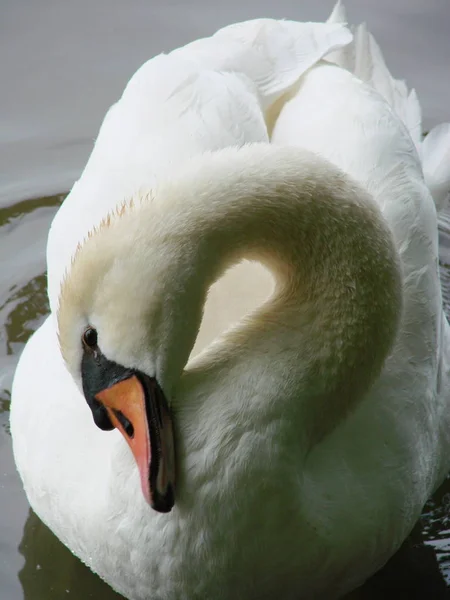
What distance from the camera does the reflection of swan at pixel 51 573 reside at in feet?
12.6

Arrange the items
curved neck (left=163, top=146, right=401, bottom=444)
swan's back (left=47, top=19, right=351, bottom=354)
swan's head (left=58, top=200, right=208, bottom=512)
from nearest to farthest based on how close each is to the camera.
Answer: swan's head (left=58, top=200, right=208, bottom=512), curved neck (left=163, top=146, right=401, bottom=444), swan's back (left=47, top=19, right=351, bottom=354)

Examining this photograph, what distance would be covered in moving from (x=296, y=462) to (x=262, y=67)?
1.75m

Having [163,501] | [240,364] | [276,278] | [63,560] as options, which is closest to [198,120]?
[276,278]

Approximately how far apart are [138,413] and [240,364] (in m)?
0.37

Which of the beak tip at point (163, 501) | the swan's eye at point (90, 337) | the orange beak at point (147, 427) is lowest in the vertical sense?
the beak tip at point (163, 501)

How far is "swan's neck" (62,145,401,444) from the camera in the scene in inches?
106

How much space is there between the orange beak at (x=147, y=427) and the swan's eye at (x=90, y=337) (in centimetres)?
11

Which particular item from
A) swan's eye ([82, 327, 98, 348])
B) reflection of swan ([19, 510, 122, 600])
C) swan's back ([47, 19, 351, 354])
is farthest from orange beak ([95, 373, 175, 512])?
reflection of swan ([19, 510, 122, 600])

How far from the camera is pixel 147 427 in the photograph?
2.74 meters

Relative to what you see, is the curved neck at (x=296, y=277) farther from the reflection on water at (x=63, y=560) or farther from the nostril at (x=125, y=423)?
the reflection on water at (x=63, y=560)

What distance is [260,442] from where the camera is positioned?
9.61 ft

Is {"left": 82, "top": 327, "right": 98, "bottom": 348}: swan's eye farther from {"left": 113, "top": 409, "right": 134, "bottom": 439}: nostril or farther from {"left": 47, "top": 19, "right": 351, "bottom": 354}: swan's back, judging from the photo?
{"left": 47, "top": 19, "right": 351, "bottom": 354}: swan's back

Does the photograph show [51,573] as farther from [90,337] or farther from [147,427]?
[90,337]

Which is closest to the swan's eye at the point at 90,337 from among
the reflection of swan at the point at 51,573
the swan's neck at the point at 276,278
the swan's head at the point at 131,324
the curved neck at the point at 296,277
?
the swan's head at the point at 131,324
